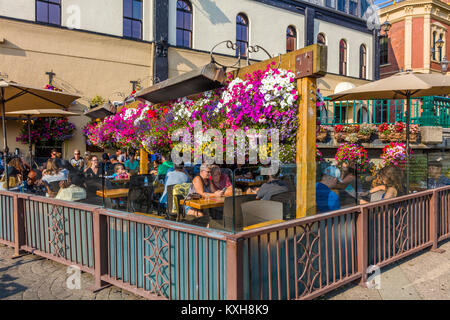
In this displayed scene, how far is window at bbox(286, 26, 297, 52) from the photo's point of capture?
18.6 metres

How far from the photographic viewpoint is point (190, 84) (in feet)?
16.3

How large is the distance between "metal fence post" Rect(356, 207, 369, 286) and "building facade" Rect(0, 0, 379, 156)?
7689 millimetres

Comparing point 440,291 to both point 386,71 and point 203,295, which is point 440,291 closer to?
point 203,295

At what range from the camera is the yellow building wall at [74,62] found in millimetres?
12242

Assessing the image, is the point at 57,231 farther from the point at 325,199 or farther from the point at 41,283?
the point at 325,199

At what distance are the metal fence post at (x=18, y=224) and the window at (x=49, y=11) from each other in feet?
33.7

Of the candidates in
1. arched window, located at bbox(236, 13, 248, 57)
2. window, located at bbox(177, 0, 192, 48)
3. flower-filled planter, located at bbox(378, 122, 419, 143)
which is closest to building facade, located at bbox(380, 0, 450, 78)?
arched window, located at bbox(236, 13, 248, 57)

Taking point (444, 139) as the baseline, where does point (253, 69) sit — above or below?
above

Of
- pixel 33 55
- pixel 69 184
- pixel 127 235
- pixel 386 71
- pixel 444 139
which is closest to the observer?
pixel 127 235

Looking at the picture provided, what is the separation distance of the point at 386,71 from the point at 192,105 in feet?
83.2

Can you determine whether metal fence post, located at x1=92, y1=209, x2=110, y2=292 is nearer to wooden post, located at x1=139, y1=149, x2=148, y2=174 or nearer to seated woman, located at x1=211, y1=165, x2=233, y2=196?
seated woman, located at x1=211, y1=165, x2=233, y2=196
